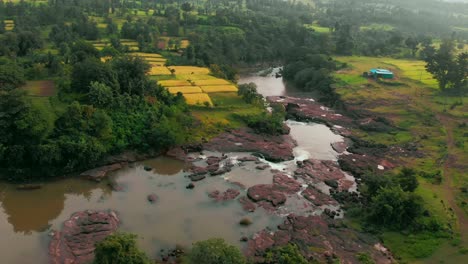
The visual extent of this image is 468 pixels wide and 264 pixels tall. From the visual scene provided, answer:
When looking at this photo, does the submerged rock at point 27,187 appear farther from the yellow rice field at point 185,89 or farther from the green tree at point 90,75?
the yellow rice field at point 185,89

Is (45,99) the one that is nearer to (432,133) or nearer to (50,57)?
(50,57)

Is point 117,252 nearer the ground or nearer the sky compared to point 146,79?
nearer the ground

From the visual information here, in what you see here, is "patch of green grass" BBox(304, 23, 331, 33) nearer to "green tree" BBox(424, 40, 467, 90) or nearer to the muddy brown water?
"green tree" BBox(424, 40, 467, 90)

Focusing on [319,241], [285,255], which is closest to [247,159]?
[319,241]

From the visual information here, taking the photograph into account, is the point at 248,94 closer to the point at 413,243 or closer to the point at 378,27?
the point at 413,243

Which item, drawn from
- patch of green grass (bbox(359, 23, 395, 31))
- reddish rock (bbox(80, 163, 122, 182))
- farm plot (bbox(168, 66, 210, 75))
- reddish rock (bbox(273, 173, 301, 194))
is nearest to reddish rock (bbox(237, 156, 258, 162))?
reddish rock (bbox(273, 173, 301, 194))

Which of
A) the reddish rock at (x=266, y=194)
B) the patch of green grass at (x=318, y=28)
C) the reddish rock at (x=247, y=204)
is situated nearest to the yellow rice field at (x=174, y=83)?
the reddish rock at (x=266, y=194)

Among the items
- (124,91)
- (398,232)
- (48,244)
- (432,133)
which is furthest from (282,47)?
(48,244)
